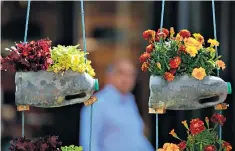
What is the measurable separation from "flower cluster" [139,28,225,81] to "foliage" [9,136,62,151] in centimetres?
56

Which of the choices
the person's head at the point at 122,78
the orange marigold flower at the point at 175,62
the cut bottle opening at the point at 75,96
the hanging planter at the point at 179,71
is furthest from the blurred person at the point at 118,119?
the orange marigold flower at the point at 175,62

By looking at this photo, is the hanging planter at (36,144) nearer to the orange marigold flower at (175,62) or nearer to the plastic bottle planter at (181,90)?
the plastic bottle planter at (181,90)

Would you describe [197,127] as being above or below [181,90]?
below

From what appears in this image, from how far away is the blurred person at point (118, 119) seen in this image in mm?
3398

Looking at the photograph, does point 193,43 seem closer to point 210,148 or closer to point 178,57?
point 178,57

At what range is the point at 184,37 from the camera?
2.85m

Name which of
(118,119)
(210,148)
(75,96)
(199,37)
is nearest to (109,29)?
(118,119)

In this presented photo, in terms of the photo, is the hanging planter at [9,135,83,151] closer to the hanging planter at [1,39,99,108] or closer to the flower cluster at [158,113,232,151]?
the hanging planter at [1,39,99,108]

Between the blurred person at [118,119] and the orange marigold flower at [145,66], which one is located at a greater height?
the orange marigold flower at [145,66]

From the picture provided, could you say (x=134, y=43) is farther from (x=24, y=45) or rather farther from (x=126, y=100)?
(x=24, y=45)

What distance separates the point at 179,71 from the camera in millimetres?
2848

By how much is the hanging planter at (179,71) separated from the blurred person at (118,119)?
60 centimetres

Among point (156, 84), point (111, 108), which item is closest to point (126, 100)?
point (111, 108)

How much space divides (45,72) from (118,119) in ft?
2.44
